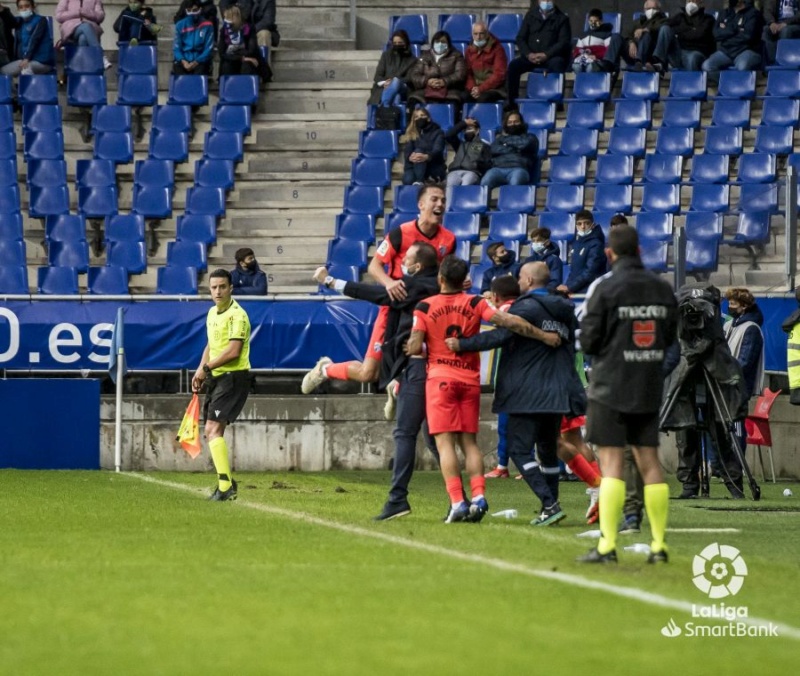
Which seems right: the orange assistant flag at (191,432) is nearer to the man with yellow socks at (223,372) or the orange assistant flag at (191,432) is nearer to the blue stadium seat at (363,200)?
the man with yellow socks at (223,372)

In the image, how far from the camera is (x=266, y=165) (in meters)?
25.3

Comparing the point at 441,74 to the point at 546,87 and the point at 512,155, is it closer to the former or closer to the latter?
the point at 546,87

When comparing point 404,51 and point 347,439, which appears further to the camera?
point 404,51

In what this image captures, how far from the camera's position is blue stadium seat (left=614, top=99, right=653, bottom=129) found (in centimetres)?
2456

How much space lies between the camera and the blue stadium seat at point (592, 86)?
25.2 metres

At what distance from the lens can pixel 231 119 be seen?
25.4 meters

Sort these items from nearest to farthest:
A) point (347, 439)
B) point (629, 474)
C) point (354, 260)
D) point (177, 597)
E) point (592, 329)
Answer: point (177, 597) → point (592, 329) → point (629, 474) → point (347, 439) → point (354, 260)

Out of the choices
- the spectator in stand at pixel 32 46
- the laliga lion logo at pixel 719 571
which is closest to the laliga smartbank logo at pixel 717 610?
the laliga lion logo at pixel 719 571

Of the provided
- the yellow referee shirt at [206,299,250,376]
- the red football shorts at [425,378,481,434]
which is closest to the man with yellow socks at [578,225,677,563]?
the red football shorts at [425,378,481,434]

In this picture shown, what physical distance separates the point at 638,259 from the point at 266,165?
16762 mm

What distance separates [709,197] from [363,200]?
4826 mm

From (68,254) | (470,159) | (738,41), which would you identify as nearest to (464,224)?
(470,159)

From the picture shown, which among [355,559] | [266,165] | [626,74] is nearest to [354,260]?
[266,165]

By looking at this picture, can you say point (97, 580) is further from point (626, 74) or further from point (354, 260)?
point (626, 74)
